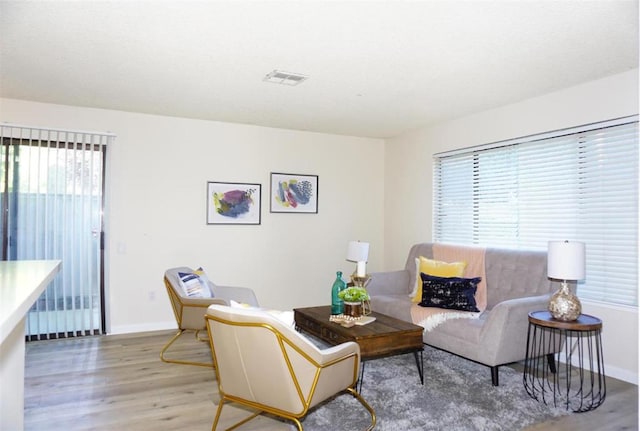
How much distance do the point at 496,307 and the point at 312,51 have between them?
2380 mm

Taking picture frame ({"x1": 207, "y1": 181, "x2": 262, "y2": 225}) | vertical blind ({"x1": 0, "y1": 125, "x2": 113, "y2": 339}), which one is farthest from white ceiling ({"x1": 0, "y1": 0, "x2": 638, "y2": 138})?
picture frame ({"x1": 207, "y1": 181, "x2": 262, "y2": 225})

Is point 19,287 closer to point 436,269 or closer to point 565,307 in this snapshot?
point 565,307

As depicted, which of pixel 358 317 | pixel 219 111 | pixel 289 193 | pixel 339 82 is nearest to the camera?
pixel 358 317

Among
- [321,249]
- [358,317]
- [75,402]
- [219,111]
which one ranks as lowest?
[75,402]

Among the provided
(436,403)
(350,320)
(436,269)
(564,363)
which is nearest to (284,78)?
(350,320)

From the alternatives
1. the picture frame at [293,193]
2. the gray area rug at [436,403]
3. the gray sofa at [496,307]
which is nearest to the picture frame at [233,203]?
the picture frame at [293,193]

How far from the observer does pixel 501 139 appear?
14.9ft

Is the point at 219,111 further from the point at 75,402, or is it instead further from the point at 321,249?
the point at 75,402

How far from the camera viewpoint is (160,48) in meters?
3.06

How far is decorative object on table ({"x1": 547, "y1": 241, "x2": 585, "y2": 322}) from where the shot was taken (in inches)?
119

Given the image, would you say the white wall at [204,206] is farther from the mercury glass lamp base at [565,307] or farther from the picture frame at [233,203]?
the mercury glass lamp base at [565,307]

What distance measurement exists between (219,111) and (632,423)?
4.47m

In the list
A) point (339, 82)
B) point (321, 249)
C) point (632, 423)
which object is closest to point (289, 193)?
point (321, 249)

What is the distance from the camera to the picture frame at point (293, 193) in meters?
5.67
